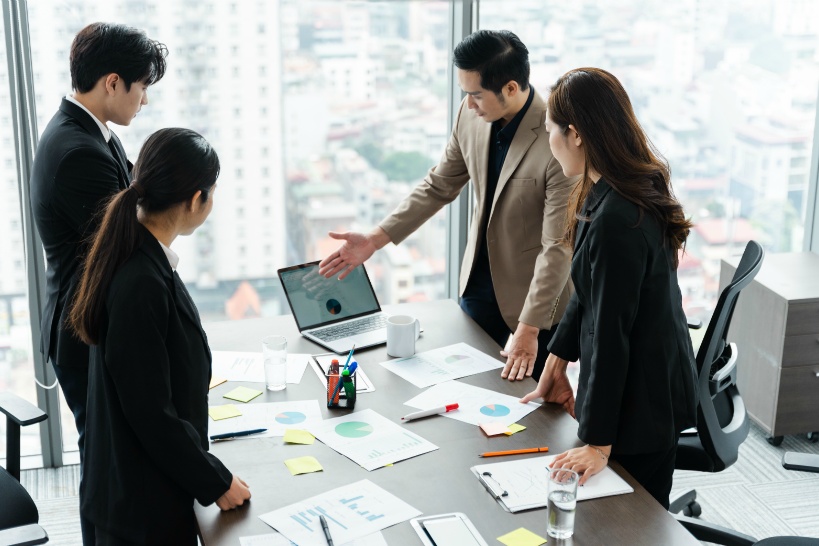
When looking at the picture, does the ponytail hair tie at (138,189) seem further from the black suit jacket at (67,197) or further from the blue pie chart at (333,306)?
the blue pie chart at (333,306)

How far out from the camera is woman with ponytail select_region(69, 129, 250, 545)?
1.79 meters

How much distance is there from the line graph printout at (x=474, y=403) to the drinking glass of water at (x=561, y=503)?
1.48 feet

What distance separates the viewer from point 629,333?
2.03 meters

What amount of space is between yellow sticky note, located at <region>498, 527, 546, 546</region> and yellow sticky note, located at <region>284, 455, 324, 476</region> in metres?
0.49

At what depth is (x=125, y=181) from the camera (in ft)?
8.56

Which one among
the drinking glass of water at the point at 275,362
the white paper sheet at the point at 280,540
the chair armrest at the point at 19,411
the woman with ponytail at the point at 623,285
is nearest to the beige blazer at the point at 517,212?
the woman with ponytail at the point at 623,285

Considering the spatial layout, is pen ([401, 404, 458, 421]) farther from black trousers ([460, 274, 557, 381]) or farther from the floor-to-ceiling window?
the floor-to-ceiling window

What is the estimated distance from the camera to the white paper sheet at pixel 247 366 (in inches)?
101

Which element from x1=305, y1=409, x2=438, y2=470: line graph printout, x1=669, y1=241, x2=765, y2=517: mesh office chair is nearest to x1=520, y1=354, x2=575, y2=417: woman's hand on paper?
x1=305, y1=409, x2=438, y2=470: line graph printout

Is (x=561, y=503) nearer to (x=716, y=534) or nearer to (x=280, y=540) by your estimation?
(x=280, y=540)

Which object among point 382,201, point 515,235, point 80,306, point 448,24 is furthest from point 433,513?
point 448,24

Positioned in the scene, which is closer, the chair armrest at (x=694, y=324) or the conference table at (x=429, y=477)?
the conference table at (x=429, y=477)

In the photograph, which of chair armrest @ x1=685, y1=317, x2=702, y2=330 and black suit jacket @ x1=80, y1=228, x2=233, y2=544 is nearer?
black suit jacket @ x1=80, y1=228, x2=233, y2=544

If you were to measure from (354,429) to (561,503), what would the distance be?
649 mm
